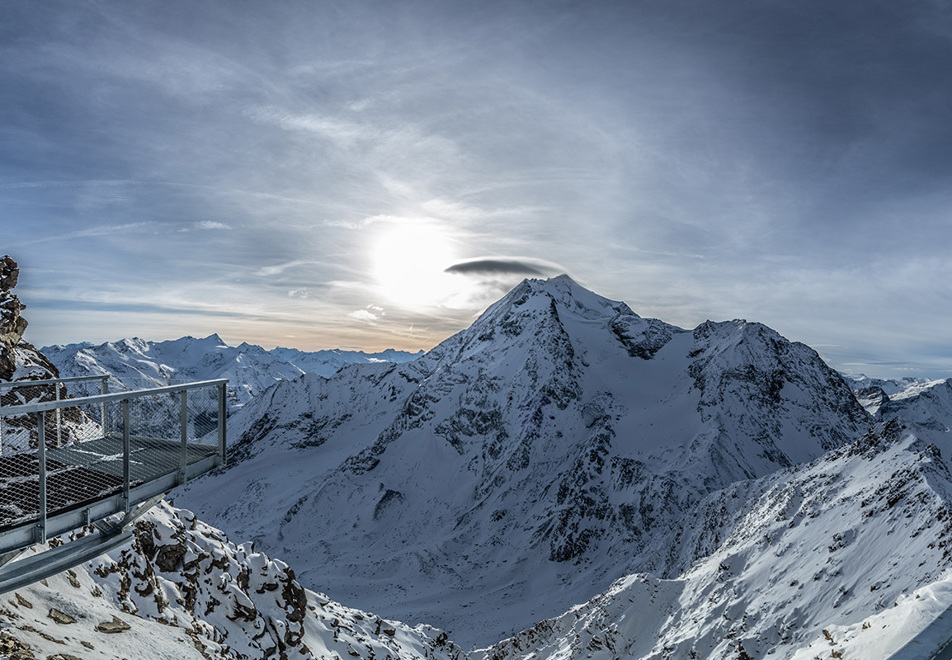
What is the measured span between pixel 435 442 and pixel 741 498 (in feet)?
339

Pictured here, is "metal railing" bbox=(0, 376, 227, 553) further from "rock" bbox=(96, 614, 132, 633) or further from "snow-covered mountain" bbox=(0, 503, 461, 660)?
"rock" bbox=(96, 614, 132, 633)

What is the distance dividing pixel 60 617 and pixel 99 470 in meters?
4.18

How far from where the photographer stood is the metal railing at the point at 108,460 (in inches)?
316

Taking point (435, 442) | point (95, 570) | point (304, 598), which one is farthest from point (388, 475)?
point (95, 570)

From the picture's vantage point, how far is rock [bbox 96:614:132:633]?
12.3 meters

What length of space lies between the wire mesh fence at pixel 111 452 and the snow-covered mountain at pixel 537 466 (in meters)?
60.5

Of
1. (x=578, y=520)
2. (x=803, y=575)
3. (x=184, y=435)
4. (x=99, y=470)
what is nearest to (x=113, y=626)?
(x=99, y=470)

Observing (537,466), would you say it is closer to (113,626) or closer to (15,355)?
(15,355)

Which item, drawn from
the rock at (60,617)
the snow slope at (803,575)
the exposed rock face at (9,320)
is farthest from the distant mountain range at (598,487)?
the exposed rock face at (9,320)

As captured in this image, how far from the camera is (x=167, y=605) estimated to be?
16516mm

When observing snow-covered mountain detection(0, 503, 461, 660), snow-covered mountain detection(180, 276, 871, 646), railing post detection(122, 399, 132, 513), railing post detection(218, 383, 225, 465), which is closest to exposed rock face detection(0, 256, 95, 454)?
snow-covered mountain detection(0, 503, 461, 660)

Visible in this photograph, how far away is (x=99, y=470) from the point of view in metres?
10.7

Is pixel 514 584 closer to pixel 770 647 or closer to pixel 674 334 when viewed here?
pixel 770 647

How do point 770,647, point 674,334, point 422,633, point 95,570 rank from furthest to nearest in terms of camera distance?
1. point 674,334
2. point 422,633
3. point 770,647
4. point 95,570
